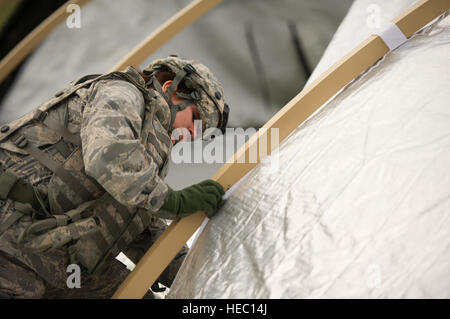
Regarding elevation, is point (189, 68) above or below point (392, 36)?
above

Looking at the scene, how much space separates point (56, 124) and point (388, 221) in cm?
81

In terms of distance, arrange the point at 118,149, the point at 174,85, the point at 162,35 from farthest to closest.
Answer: the point at 162,35, the point at 174,85, the point at 118,149

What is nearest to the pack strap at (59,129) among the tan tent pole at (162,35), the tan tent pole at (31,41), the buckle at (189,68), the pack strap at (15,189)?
the pack strap at (15,189)

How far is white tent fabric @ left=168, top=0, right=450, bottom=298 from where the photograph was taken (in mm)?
718

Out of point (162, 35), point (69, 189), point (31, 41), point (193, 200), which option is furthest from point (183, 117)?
point (31, 41)

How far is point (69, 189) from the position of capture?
0.95 meters

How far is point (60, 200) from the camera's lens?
94 cm

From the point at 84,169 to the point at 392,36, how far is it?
3.31 ft

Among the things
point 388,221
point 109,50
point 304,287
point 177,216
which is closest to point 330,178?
point 388,221

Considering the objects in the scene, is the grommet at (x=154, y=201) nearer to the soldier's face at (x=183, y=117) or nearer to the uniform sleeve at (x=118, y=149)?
the uniform sleeve at (x=118, y=149)

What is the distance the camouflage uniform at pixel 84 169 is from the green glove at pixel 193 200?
1.4 inches

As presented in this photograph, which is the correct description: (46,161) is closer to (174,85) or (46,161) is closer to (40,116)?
(40,116)

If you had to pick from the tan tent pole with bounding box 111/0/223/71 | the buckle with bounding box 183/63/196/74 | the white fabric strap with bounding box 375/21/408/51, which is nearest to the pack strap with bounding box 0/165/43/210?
the buckle with bounding box 183/63/196/74

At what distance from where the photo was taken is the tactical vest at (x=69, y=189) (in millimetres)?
912
